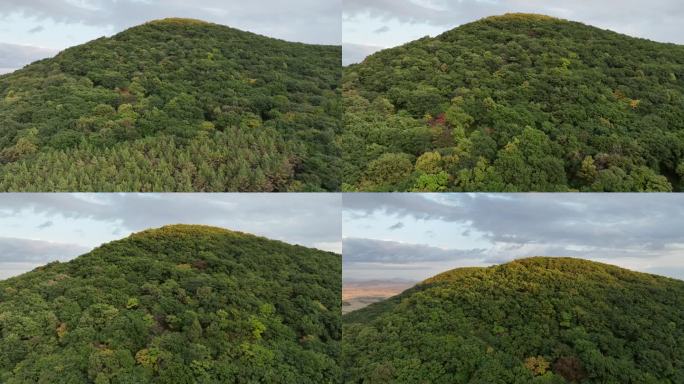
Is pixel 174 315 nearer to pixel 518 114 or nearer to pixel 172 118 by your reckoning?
pixel 172 118

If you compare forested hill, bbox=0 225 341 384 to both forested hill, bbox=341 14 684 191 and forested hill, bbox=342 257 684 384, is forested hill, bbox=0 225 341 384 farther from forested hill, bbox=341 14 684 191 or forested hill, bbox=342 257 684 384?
forested hill, bbox=341 14 684 191

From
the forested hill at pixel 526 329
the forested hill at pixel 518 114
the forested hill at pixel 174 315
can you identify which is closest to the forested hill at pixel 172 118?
the forested hill at pixel 518 114

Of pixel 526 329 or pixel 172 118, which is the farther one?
pixel 172 118

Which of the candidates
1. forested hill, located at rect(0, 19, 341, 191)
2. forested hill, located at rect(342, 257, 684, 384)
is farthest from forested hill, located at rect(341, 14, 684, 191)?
forested hill, located at rect(342, 257, 684, 384)

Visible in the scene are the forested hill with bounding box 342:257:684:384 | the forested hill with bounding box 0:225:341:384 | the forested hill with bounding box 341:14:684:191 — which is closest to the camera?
the forested hill with bounding box 0:225:341:384

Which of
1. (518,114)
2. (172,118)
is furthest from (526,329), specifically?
(172,118)
